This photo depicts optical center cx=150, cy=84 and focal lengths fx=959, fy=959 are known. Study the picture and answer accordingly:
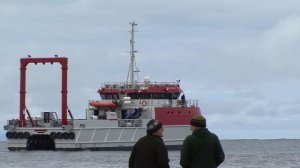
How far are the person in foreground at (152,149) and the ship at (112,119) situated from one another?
4790 cm

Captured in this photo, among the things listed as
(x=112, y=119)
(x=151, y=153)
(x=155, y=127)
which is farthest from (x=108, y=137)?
(x=155, y=127)

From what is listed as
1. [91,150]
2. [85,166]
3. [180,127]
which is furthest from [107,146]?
[85,166]

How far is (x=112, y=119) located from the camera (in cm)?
6122

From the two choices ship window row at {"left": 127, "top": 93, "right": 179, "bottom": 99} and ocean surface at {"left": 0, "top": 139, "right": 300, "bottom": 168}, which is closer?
ocean surface at {"left": 0, "top": 139, "right": 300, "bottom": 168}

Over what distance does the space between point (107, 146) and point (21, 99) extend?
6.83 meters

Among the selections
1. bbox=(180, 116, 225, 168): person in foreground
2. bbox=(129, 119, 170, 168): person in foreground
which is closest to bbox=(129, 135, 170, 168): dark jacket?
bbox=(129, 119, 170, 168): person in foreground

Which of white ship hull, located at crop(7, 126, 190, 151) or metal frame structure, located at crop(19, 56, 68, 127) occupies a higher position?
metal frame structure, located at crop(19, 56, 68, 127)

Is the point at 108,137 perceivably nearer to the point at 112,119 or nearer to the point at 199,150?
the point at 112,119

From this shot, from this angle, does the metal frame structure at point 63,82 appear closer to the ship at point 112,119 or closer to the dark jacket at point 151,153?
the ship at point 112,119

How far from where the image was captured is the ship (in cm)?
6088

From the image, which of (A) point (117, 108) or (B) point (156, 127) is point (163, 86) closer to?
(A) point (117, 108)

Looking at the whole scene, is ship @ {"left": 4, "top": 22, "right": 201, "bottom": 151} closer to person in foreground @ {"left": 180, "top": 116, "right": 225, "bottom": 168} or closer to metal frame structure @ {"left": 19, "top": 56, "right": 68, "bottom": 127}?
metal frame structure @ {"left": 19, "top": 56, "right": 68, "bottom": 127}

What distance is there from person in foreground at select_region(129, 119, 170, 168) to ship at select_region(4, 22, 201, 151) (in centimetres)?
4790

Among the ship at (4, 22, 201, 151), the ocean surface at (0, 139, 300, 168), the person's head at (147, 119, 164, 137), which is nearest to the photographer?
the person's head at (147, 119, 164, 137)
